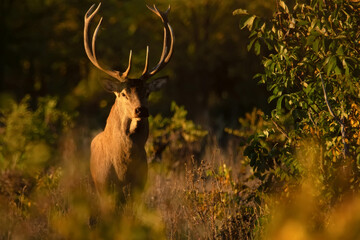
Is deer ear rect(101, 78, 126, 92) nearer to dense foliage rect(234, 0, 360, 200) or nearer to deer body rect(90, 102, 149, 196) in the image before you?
deer body rect(90, 102, 149, 196)

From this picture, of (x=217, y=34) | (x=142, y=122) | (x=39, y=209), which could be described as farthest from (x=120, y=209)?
(x=217, y=34)

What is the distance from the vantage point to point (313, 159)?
496cm

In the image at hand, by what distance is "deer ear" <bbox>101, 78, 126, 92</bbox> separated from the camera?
21.6 ft

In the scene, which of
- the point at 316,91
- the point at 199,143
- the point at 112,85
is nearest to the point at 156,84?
the point at 112,85

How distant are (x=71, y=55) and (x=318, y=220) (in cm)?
1318

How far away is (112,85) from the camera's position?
260 inches

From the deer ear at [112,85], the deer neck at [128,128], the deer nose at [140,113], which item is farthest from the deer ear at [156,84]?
the deer nose at [140,113]

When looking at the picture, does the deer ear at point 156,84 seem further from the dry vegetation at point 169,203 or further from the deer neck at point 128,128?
the dry vegetation at point 169,203

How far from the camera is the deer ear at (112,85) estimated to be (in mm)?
6574

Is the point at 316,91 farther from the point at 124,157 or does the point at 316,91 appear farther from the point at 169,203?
the point at 169,203

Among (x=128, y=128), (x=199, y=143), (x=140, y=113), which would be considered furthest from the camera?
(x=199, y=143)

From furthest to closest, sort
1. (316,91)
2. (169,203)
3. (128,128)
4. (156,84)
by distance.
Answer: (169,203), (156,84), (128,128), (316,91)

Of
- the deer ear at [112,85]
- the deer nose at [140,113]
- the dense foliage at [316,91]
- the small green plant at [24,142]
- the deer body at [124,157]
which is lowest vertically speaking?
the small green plant at [24,142]

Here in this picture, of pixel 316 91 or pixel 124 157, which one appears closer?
pixel 316 91
